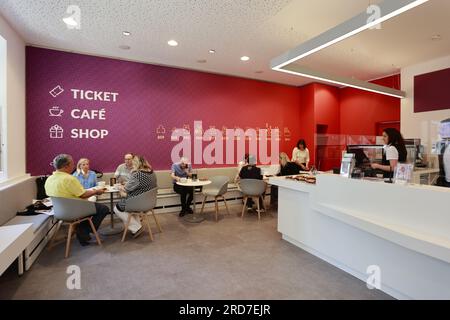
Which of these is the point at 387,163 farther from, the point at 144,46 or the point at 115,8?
the point at 144,46

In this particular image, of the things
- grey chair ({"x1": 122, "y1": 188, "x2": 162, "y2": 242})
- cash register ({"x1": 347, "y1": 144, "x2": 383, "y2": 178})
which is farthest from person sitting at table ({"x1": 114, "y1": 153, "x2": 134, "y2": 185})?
cash register ({"x1": 347, "y1": 144, "x2": 383, "y2": 178})

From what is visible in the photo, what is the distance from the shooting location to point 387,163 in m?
3.05

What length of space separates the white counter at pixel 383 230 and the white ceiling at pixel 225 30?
252cm

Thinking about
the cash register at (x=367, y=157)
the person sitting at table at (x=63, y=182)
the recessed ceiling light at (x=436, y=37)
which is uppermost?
the recessed ceiling light at (x=436, y=37)

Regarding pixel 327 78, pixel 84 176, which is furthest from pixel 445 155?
pixel 84 176

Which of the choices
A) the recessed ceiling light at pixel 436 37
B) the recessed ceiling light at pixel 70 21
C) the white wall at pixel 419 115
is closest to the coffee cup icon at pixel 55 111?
the recessed ceiling light at pixel 70 21

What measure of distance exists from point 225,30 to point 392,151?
10.2 feet

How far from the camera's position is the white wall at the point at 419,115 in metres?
5.25

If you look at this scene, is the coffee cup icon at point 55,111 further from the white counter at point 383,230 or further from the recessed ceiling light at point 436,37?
the recessed ceiling light at point 436,37

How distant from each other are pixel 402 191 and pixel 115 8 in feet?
13.7

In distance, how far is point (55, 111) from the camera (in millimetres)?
4863

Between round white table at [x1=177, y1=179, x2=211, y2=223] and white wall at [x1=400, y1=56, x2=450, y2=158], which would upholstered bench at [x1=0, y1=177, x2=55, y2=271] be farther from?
white wall at [x1=400, y1=56, x2=450, y2=158]

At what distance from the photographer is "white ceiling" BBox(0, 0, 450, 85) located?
3326 millimetres

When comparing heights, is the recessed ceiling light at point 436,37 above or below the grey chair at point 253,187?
above
